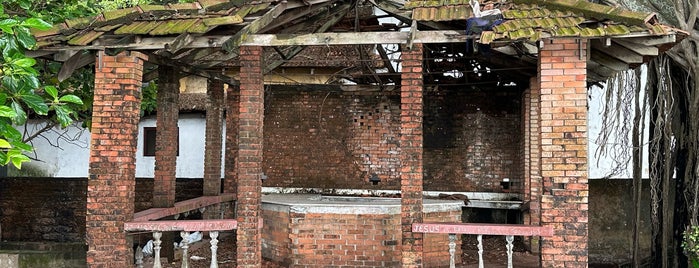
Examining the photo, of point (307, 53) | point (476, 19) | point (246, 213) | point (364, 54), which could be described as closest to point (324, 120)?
point (307, 53)

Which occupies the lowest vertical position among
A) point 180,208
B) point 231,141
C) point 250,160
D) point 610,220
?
point 610,220

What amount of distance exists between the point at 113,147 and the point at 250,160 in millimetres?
1636

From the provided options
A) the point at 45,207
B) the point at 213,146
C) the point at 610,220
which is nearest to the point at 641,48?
the point at 610,220

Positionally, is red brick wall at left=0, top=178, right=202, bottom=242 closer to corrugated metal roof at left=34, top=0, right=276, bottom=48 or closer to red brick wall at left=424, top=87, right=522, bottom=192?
red brick wall at left=424, top=87, right=522, bottom=192

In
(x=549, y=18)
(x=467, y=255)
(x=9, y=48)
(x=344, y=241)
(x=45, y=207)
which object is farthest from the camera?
(x=45, y=207)

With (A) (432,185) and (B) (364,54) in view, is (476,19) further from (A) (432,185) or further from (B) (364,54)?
(A) (432,185)

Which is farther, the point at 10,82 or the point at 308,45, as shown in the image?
the point at 308,45

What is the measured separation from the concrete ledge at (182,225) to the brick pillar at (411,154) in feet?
6.79

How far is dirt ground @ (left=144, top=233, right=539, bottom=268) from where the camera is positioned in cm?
885

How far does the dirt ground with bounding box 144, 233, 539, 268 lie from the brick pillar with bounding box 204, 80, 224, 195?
1.20 m

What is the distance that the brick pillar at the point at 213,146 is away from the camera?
9803 millimetres

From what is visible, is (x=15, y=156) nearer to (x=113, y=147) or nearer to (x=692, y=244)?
(x=113, y=147)

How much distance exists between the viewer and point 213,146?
9898mm

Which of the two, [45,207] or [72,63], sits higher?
[72,63]
